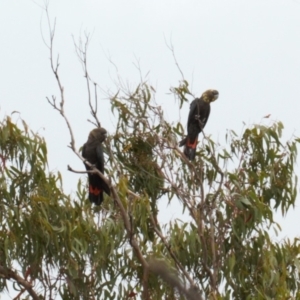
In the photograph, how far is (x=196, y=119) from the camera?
7.04m

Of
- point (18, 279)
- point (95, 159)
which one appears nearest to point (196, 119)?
point (95, 159)

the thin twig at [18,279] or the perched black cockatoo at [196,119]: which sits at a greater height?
the perched black cockatoo at [196,119]

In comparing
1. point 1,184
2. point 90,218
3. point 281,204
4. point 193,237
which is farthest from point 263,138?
point 1,184

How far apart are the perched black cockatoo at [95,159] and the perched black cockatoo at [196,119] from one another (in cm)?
75

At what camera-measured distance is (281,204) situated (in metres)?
6.56

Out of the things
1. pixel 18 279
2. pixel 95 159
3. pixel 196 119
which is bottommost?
pixel 18 279

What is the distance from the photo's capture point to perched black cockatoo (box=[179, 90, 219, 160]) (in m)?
6.63

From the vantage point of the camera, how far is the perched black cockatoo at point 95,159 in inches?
233

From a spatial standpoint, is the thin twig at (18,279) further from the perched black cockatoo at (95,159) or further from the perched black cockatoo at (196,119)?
the perched black cockatoo at (196,119)

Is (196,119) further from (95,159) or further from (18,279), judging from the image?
(18,279)

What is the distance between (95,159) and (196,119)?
130cm

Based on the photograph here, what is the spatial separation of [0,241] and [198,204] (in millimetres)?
1556

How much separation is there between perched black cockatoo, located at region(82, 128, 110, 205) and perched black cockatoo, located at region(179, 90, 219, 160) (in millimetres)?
752

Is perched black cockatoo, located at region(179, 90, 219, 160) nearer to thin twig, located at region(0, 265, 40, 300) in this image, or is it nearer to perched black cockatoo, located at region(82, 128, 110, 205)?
perched black cockatoo, located at region(82, 128, 110, 205)
